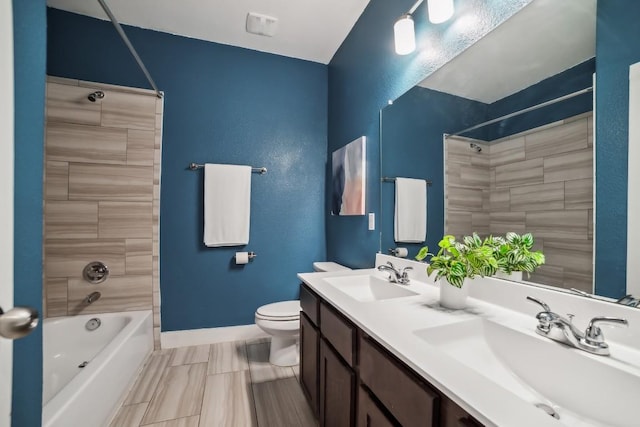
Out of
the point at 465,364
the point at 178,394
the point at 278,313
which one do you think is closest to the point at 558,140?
the point at 465,364

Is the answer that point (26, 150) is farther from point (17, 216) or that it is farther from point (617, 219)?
point (617, 219)

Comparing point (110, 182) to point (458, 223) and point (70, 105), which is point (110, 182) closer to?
point (70, 105)

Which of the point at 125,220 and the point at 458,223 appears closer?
the point at 458,223

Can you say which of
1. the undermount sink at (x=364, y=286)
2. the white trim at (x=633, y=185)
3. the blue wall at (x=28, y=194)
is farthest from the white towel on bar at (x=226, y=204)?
the white trim at (x=633, y=185)

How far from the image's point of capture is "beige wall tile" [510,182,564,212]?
0.86 m

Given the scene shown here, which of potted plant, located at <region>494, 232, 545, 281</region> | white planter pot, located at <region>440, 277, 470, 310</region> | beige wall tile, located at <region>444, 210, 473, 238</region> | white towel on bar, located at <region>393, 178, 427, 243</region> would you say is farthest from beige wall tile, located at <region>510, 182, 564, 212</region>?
white towel on bar, located at <region>393, 178, 427, 243</region>

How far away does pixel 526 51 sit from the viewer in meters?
0.98

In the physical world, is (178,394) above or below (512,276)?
below

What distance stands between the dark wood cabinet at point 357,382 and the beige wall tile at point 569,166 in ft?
2.50

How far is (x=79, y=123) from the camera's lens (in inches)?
78.5

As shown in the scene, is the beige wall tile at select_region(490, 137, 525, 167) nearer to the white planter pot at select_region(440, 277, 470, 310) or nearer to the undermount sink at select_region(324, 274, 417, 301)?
the white planter pot at select_region(440, 277, 470, 310)

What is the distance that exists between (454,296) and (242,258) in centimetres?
180

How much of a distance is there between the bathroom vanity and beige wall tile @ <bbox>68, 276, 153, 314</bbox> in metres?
1.65

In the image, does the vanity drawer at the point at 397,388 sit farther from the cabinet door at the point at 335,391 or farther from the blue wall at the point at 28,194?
the blue wall at the point at 28,194
